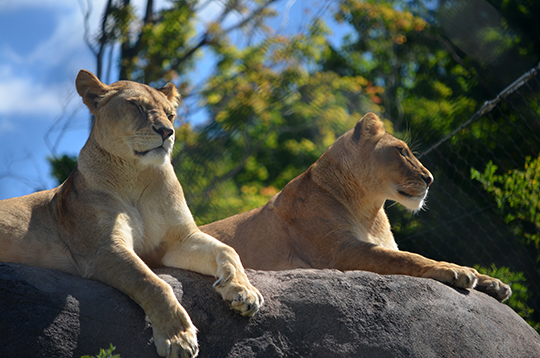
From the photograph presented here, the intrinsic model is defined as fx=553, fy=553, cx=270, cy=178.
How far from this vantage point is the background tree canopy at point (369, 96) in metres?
5.82

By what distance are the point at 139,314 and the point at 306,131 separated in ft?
24.0

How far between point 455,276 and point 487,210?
10.4 feet

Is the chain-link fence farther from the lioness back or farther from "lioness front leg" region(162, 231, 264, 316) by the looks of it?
the lioness back

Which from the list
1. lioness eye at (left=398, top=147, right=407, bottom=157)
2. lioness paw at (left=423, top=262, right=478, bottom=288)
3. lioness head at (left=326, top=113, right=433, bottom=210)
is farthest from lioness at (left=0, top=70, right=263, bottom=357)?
lioness eye at (left=398, top=147, right=407, bottom=157)

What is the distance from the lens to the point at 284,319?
2594mm

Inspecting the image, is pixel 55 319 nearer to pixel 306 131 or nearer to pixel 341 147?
pixel 341 147

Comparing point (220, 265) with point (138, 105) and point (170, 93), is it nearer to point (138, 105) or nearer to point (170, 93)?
point (138, 105)

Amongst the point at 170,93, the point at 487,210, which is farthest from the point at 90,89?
the point at 487,210

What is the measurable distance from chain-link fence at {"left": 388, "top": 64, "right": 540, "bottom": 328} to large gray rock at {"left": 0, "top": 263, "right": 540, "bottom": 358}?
7.51 feet

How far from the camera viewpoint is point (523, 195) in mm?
4914

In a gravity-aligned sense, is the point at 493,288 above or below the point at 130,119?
above

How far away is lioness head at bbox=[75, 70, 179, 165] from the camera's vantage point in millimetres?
2914

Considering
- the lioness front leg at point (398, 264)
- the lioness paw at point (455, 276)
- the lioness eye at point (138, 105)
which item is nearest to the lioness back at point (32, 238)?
the lioness eye at point (138, 105)

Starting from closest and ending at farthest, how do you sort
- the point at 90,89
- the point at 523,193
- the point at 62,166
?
the point at 90,89 → the point at 523,193 → the point at 62,166
